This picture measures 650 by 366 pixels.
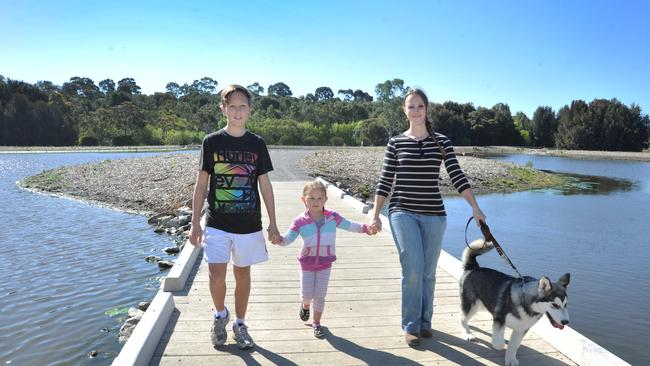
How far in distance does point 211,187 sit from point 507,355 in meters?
2.48

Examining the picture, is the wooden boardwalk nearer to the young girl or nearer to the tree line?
the young girl

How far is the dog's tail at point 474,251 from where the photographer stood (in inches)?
149

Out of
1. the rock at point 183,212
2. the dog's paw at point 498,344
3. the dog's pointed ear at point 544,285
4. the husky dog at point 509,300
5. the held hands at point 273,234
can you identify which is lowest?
the rock at point 183,212

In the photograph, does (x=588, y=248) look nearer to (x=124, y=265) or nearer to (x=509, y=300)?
(x=509, y=300)

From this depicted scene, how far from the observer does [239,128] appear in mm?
3574

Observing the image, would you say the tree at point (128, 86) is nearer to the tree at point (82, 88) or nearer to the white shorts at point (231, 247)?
the tree at point (82, 88)

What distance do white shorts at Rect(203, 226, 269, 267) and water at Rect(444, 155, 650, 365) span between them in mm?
4969

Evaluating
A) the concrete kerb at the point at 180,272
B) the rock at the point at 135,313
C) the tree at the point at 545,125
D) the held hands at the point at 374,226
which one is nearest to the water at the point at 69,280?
the rock at the point at 135,313

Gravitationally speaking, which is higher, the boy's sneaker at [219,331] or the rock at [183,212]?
the boy's sneaker at [219,331]

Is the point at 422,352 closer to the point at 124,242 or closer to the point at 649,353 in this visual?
the point at 649,353

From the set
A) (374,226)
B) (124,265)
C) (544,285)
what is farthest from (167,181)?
(544,285)

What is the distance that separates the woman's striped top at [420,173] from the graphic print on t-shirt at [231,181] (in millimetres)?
1155

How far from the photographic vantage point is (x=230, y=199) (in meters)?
3.52

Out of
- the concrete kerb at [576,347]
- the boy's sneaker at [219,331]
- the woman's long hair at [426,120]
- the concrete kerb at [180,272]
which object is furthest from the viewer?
the concrete kerb at [180,272]
